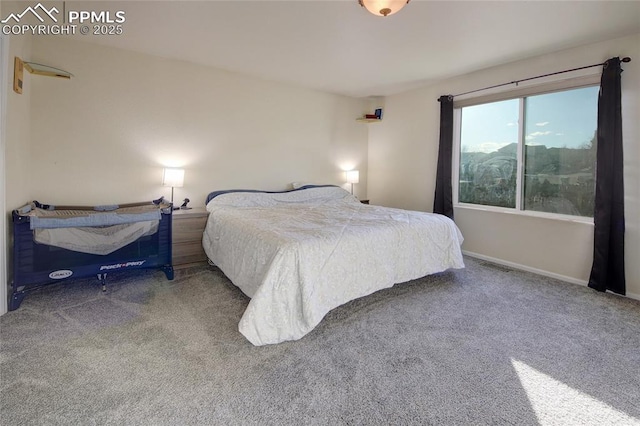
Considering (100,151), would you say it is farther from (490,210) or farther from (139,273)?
(490,210)

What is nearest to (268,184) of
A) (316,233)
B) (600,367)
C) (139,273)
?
(139,273)

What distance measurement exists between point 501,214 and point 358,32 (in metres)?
2.65

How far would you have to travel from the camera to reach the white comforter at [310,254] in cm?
195

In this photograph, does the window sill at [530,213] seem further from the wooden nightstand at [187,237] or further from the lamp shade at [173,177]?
the lamp shade at [173,177]

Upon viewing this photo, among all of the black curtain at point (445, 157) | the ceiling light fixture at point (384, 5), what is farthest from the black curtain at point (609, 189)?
the ceiling light fixture at point (384, 5)

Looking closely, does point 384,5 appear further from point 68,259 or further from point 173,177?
point 68,259

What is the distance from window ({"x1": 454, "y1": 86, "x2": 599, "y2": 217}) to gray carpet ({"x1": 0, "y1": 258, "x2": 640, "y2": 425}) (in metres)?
1.19

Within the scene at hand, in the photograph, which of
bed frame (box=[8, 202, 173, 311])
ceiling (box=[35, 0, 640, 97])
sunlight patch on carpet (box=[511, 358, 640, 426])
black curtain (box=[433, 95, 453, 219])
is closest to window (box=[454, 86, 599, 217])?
black curtain (box=[433, 95, 453, 219])

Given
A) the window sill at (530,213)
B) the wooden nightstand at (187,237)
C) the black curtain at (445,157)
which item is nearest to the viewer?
the window sill at (530,213)

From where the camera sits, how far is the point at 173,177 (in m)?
3.34

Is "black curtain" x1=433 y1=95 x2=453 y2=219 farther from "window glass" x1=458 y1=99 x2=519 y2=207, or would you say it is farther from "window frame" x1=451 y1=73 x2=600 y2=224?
"window glass" x1=458 y1=99 x2=519 y2=207

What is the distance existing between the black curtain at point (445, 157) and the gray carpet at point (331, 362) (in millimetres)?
1669

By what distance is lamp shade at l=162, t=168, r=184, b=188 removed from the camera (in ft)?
10.9

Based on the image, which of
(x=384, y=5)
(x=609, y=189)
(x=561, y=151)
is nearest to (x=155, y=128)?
(x=384, y=5)
